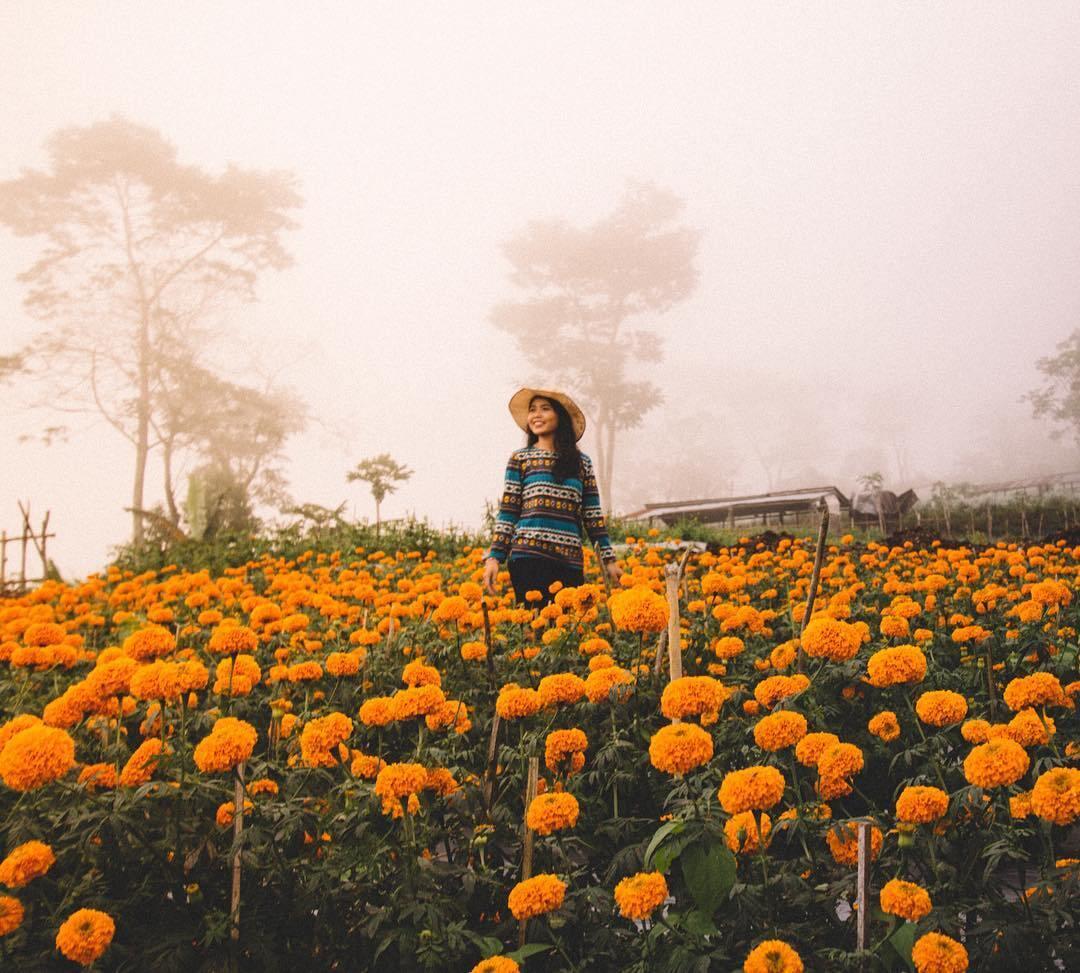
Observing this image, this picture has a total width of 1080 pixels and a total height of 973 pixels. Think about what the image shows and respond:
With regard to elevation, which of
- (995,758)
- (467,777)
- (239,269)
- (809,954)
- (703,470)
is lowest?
(809,954)

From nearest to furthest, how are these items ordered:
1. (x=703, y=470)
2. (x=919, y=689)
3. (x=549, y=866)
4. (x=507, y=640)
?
(x=549, y=866), (x=919, y=689), (x=507, y=640), (x=703, y=470)

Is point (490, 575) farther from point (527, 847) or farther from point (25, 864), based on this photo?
point (25, 864)

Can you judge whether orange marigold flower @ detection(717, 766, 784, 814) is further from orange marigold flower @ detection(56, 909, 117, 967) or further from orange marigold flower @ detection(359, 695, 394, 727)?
orange marigold flower @ detection(56, 909, 117, 967)

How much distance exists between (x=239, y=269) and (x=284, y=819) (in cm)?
2997

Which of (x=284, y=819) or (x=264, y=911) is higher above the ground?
(x=284, y=819)

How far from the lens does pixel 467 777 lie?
2039 millimetres

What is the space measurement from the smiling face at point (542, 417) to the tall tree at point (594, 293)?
31.6m

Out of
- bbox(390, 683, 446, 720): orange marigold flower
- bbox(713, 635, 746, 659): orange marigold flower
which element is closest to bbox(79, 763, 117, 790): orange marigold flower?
bbox(390, 683, 446, 720): orange marigold flower

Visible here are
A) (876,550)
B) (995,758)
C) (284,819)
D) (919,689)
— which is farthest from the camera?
(876,550)

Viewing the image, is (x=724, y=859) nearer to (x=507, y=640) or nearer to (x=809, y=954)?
(x=809, y=954)

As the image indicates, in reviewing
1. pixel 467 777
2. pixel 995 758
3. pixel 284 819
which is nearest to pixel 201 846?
pixel 284 819

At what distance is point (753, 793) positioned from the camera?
1.42 metres

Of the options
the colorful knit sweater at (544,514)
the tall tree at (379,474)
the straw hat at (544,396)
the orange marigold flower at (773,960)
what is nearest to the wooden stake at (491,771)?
the orange marigold flower at (773,960)

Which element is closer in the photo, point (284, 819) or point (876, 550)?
point (284, 819)
